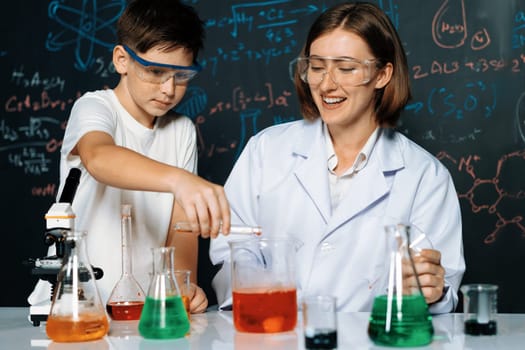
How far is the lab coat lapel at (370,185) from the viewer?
2.03m

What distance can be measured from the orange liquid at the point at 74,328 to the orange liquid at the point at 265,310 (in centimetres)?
27

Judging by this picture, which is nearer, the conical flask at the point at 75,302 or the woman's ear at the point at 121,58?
the conical flask at the point at 75,302

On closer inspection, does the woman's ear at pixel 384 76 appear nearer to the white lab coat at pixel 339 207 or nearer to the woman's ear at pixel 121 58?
the white lab coat at pixel 339 207

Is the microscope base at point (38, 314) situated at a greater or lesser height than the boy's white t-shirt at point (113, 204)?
lesser

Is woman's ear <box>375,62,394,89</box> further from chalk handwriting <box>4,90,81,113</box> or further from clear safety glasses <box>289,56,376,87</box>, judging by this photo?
chalk handwriting <box>4,90,81,113</box>

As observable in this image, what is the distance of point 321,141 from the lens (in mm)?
2193

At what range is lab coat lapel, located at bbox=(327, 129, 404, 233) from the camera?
203cm

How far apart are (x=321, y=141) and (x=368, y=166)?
17 centimetres

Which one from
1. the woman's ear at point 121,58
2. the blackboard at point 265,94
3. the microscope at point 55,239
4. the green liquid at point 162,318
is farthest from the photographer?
the blackboard at point 265,94

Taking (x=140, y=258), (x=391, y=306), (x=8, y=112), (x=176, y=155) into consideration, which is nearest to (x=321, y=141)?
(x=176, y=155)

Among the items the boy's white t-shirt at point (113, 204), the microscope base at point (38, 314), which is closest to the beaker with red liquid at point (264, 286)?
the microscope base at point (38, 314)

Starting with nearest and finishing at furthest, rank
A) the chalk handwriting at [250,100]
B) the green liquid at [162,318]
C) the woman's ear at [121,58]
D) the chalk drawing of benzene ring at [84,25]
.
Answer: the green liquid at [162,318]
the woman's ear at [121,58]
the chalk handwriting at [250,100]
the chalk drawing of benzene ring at [84,25]

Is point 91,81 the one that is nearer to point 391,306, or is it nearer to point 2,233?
point 2,233

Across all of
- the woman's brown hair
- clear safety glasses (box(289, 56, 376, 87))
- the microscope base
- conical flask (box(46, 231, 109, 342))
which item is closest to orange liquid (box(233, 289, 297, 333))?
conical flask (box(46, 231, 109, 342))
